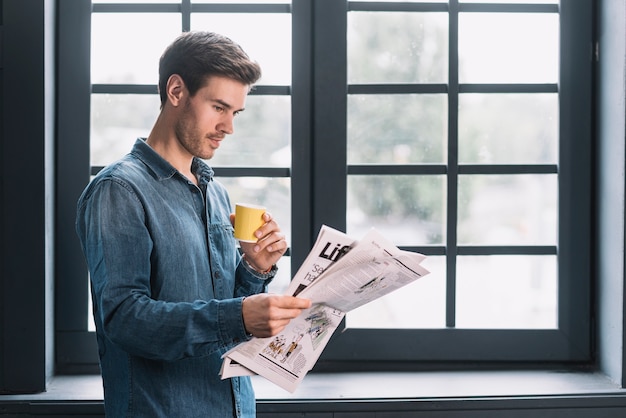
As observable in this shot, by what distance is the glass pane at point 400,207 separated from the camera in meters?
2.32

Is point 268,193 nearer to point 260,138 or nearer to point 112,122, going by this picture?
point 260,138

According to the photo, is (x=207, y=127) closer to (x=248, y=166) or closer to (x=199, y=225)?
(x=199, y=225)

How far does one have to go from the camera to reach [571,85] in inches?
90.8

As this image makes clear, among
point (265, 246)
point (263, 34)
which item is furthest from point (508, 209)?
point (265, 246)

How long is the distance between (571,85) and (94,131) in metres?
1.51

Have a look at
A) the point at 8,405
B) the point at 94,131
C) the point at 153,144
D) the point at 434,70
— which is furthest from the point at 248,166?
the point at 8,405

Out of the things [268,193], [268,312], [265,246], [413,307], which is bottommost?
[413,307]

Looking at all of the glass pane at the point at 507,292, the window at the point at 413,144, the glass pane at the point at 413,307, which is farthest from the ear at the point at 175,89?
the glass pane at the point at 507,292

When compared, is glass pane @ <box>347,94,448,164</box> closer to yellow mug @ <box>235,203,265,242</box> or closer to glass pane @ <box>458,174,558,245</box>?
glass pane @ <box>458,174,558,245</box>

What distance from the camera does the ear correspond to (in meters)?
1.47

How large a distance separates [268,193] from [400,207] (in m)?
0.42

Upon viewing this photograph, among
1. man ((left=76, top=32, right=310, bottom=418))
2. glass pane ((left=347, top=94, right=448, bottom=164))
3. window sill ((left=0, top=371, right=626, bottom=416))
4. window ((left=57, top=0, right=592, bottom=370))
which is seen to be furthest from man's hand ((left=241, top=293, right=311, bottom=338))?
glass pane ((left=347, top=94, right=448, bottom=164))

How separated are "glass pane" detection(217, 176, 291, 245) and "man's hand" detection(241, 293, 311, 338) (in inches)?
38.8

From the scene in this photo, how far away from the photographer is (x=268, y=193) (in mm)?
2301
